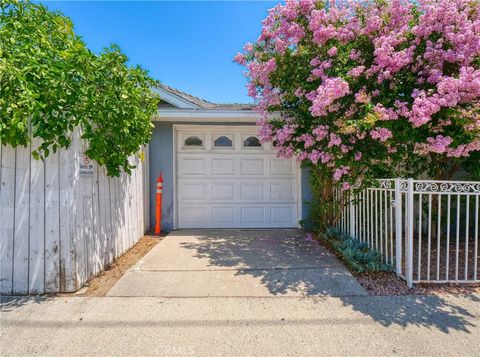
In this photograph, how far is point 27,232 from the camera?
3.00 metres

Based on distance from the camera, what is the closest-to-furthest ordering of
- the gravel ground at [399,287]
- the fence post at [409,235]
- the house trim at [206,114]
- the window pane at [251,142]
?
the gravel ground at [399,287] → the fence post at [409,235] → the house trim at [206,114] → the window pane at [251,142]

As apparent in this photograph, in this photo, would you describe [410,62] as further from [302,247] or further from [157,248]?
[157,248]

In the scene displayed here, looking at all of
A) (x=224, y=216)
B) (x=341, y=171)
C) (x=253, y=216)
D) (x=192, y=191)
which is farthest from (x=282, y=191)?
(x=341, y=171)

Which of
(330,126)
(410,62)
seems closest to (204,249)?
(330,126)

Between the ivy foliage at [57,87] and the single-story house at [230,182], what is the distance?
2.41 metres

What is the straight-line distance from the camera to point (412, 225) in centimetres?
328

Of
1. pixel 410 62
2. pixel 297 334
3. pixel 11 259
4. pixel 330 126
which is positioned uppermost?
pixel 410 62

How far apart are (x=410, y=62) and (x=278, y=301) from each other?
11.4ft

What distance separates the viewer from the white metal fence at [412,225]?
3.24 m

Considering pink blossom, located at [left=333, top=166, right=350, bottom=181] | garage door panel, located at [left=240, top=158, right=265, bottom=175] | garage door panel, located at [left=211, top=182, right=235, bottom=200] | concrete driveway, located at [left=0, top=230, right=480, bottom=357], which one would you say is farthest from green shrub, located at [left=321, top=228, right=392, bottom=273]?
garage door panel, located at [left=211, top=182, right=235, bottom=200]

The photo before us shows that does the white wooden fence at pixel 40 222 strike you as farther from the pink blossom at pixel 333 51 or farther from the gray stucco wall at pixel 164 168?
the pink blossom at pixel 333 51

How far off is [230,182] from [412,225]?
3.69 m

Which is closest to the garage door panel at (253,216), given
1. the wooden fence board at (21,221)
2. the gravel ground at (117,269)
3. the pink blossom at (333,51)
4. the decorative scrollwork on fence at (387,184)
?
the gravel ground at (117,269)

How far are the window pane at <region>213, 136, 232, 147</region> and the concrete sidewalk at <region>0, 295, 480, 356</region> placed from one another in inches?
150
